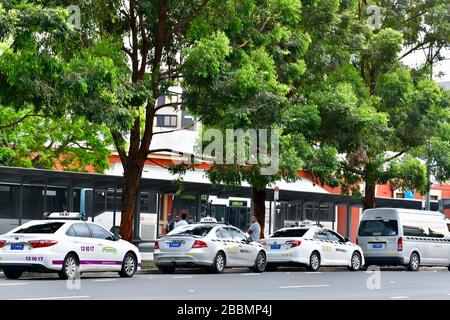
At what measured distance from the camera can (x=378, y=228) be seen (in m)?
35.0

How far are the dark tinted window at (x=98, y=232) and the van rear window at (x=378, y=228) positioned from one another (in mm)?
12712

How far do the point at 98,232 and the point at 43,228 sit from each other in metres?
1.63

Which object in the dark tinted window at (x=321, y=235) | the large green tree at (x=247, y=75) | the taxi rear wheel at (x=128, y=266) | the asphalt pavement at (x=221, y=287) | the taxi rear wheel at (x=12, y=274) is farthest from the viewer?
the dark tinted window at (x=321, y=235)

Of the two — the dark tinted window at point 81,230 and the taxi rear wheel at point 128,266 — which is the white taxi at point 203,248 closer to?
the taxi rear wheel at point 128,266

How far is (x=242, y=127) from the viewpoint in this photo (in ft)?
92.7

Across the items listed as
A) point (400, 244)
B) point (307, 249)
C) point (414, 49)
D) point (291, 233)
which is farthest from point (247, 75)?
point (414, 49)

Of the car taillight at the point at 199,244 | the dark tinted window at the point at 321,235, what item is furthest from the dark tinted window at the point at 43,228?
the dark tinted window at the point at 321,235

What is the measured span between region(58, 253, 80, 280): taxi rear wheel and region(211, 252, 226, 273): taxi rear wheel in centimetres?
508

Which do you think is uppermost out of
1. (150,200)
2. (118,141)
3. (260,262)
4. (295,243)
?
(118,141)

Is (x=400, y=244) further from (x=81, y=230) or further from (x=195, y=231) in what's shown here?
(x=81, y=230)

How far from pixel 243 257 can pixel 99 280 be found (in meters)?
6.21

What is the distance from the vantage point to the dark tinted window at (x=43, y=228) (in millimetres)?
23406
